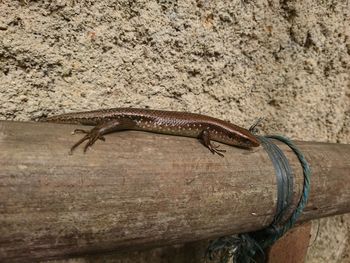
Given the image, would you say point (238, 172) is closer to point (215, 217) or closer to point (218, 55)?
point (215, 217)

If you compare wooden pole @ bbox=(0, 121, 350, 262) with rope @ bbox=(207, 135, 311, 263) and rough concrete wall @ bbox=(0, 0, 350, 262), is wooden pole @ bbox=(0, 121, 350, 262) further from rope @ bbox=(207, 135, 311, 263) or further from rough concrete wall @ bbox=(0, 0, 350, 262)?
rough concrete wall @ bbox=(0, 0, 350, 262)

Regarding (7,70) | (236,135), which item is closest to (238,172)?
(236,135)

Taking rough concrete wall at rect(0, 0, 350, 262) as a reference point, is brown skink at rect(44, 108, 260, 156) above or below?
below

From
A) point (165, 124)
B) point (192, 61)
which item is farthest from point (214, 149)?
point (192, 61)

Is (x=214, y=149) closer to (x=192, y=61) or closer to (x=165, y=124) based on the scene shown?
(x=165, y=124)

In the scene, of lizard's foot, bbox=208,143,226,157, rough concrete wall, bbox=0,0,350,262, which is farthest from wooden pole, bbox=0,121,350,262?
rough concrete wall, bbox=0,0,350,262

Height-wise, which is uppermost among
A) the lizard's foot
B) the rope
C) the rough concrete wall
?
the rough concrete wall

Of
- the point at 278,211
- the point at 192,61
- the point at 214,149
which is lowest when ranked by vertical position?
the point at 278,211
